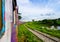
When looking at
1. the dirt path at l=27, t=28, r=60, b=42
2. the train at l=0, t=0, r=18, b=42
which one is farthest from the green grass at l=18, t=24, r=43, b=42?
the train at l=0, t=0, r=18, b=42

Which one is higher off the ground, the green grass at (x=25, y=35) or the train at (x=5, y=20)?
the train at (x=5, y=20)

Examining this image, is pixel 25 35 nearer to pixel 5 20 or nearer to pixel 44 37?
pixel 44 37

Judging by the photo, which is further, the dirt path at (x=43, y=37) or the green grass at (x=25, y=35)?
the dirt path at (x=43, y=37)

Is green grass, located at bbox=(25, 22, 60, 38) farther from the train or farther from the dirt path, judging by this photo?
the train

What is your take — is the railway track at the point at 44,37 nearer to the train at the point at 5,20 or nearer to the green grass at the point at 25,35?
the green grass at the point at 25,35

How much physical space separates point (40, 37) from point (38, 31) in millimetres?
191

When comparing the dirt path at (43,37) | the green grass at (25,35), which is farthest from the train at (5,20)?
the dirt path at (43,37)

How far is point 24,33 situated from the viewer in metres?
2.67

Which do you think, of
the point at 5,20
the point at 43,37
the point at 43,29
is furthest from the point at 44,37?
the point at 5,20

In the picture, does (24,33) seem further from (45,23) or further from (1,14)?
(1,14)

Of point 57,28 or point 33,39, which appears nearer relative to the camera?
point 33,39

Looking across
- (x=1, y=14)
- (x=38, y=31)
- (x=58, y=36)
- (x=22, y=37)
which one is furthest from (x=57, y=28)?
(x=1, y=14)

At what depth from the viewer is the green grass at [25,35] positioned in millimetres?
2534

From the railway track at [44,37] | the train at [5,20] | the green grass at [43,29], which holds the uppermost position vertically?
the train at [5,20]
